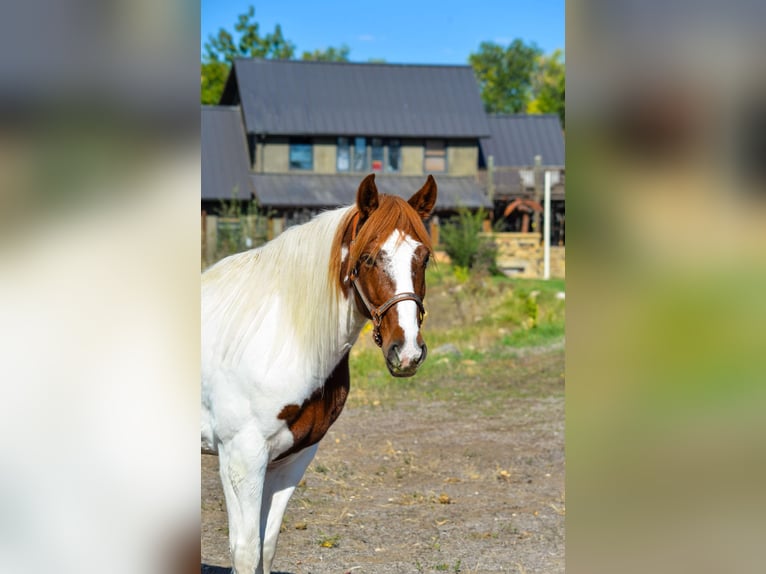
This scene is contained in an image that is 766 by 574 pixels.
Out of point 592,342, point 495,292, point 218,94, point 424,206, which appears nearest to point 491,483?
point 424,206

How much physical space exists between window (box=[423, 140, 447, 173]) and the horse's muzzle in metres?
31.2

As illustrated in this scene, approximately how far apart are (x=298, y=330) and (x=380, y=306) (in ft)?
1.14

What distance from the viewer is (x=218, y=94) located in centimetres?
4347

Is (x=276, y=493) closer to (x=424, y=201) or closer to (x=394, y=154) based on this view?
(x=424, y=201)

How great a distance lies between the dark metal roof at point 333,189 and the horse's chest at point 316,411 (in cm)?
2725

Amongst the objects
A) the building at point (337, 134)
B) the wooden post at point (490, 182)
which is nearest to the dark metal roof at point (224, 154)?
the building at point (337, 134)

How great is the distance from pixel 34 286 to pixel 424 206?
2.45m

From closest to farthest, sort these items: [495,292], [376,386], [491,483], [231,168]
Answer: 1. [491,483]
2. [376,386]
3. [495,292]
4. [231,168]

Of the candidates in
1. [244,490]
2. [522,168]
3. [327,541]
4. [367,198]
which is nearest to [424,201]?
[367,198]

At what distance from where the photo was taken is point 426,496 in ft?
19.2

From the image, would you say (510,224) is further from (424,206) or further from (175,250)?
(175,250)

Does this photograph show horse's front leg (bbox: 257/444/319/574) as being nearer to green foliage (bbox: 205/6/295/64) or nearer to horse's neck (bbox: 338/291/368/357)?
horse's neck (bbox: 338/291/368/357)

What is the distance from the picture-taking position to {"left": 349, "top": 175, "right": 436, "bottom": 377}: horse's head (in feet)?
9.59

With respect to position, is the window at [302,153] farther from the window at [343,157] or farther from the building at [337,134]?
the window at [343,157]
